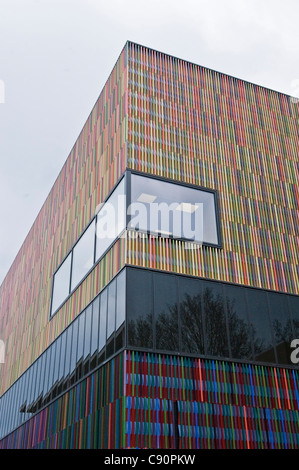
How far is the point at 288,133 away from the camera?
27000 mm

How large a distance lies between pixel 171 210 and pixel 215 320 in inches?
190

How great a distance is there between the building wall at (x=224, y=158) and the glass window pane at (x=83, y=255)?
440cm

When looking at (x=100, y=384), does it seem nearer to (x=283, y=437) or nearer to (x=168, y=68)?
(x=283, y=437)

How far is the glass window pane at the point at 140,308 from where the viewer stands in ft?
60.1

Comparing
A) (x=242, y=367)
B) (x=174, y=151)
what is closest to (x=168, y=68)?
(x=174, y=151)

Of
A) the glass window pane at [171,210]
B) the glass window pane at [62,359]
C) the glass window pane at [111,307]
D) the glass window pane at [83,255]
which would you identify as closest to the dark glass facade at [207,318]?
the glass window pane at [111,307]

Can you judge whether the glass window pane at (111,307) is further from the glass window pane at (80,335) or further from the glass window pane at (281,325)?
the glass window pane at (281,325)

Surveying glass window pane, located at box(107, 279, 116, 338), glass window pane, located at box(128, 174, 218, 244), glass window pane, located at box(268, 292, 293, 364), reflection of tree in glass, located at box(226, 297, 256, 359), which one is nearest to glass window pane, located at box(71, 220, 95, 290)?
glass window pane, located at box(107, 279, 116, 338)

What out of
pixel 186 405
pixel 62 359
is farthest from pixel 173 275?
pixel 62 359

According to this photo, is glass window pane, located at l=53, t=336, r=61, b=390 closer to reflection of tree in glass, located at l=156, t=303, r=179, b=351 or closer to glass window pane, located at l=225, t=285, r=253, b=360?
reflection of tree in glass, located at l=156, t=303, r=179, b=351

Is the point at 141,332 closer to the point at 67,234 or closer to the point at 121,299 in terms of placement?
the point at 121,299

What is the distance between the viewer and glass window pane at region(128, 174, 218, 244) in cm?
2075

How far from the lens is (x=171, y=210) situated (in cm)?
2153

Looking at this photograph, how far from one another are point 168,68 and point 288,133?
23.2 ft
